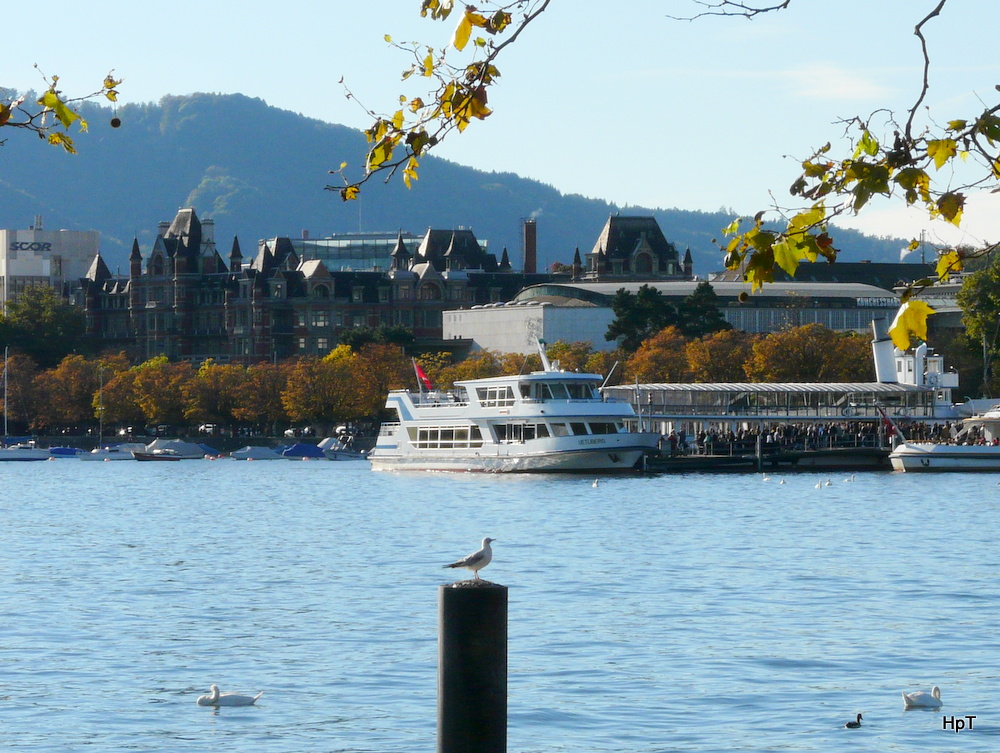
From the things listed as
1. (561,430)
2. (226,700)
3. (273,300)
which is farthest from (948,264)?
(273,300)

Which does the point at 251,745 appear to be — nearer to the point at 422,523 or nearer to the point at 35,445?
the point at 422,523

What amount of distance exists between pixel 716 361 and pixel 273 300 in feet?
231

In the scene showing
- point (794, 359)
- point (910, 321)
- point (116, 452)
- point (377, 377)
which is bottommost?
point (116, 452)

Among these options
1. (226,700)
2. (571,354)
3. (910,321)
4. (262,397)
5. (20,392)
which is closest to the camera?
(910,321)

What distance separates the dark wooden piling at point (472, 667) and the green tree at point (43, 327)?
176624 millimetres

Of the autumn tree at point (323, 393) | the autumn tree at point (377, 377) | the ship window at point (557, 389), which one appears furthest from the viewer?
the autumn tree at point (323, 393)

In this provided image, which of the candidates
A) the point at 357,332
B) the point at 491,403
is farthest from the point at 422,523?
the point at 357,332

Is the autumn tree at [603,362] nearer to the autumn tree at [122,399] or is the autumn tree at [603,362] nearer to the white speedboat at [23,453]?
the white speedboat at [23,453]

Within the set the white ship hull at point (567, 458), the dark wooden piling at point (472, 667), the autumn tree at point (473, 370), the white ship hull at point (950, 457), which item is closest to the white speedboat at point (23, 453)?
the autumn tree at point (473, 370)

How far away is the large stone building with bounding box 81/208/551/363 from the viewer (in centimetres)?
18588

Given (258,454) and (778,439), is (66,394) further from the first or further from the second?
(778,439)

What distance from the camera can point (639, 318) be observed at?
141 m

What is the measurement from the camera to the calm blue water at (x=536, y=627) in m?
21.2

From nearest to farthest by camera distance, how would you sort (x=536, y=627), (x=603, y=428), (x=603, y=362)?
(x=536, y=627) < (x=603, y=428) < (x=603, y=362)
